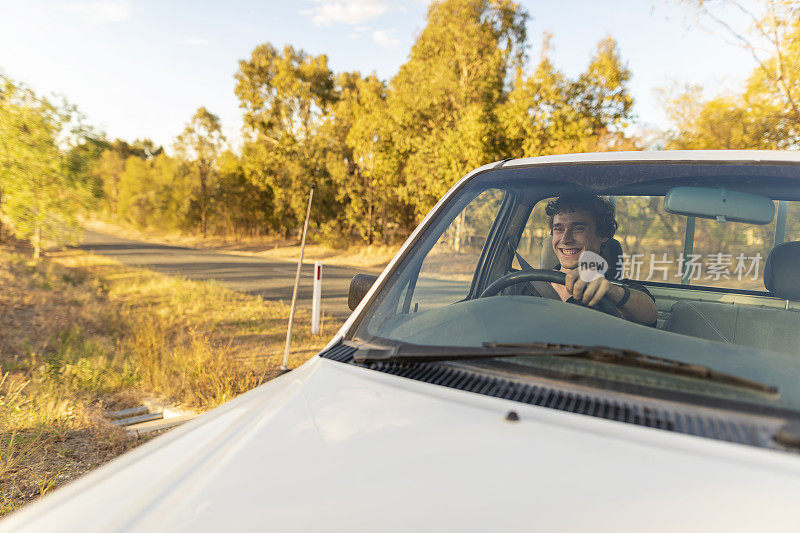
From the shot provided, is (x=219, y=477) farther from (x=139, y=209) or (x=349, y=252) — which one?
(x=139, y=209)

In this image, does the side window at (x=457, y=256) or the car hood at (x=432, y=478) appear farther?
the side window at (x=457, y=256)

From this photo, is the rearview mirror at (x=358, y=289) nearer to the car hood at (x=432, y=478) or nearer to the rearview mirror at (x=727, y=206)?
the car hood at (x=432, y=478)

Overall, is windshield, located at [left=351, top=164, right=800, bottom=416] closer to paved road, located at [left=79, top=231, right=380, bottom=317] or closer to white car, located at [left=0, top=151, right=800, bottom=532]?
white car, located at [left=0, top=151, right=800, bottom=532]

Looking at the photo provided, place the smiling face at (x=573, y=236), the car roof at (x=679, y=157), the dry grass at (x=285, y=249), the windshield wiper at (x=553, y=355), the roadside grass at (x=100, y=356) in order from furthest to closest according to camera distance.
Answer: the dry grass at (x=285, y=249), the roadside grass at (x=100, y=356), the smiling face at (x=573, y=236), the car roof at (x=679, y=157), the windshield wiper at (x=553, y=355)

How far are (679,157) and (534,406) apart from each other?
1.09m

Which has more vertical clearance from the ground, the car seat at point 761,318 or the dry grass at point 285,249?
the car seat at point 761,318

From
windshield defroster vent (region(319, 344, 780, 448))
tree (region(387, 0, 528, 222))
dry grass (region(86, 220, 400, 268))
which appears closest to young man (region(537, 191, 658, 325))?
windshield defroster vent (region(319, 344, 780, 448))

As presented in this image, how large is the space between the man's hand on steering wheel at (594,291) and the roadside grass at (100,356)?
9.01ft

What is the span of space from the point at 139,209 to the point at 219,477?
49.0 m

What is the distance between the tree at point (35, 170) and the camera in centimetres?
1222

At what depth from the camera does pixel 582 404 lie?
1.27 m

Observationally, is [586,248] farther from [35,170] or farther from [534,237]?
[35,170]

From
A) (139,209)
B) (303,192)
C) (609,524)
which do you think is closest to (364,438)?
(609,524)

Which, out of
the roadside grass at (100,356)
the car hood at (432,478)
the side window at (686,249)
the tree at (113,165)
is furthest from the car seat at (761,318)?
the tree at (113,165)
